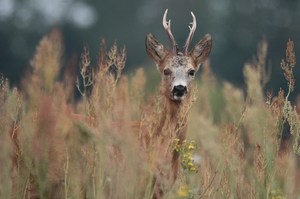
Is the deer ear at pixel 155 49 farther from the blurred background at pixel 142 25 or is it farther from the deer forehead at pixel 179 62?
the blurred background at pixel 142 25

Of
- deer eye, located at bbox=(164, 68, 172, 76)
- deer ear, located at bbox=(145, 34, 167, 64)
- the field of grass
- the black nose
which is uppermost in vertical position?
deer ear, located at bbox=(145, 34, 167, 64)

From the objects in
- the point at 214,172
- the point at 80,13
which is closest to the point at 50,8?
the point at 80,13

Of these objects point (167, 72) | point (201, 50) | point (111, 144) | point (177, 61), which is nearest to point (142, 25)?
point (201, 50)

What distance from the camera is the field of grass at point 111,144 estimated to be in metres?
5.84

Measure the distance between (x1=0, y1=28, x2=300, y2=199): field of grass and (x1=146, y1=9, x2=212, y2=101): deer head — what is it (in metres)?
0.60

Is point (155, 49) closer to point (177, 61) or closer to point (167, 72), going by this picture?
point (177, 61)

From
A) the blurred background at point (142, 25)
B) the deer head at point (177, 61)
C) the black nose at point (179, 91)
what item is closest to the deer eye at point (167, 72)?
the deer head at point (177, 61)

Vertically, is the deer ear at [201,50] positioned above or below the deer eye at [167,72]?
above

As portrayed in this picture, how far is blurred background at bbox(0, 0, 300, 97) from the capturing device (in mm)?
40969

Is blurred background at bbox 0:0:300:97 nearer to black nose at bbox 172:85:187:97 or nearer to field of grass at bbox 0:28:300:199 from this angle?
black nose at bbox 172:85:187:97

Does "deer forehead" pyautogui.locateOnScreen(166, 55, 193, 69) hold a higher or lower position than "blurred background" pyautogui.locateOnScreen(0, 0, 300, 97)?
lower

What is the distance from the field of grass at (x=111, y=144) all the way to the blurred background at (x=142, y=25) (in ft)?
103

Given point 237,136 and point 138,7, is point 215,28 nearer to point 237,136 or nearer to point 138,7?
point 138,7

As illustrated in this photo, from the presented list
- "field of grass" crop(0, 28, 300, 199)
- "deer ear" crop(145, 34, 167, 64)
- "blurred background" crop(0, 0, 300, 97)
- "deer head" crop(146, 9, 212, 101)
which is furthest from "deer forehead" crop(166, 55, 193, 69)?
"blurred background" crop(0, 0, 300, 97)
